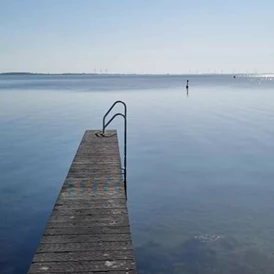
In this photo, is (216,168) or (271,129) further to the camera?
(271,129)

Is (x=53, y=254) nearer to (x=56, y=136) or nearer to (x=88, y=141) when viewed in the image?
(x=88, y=141)

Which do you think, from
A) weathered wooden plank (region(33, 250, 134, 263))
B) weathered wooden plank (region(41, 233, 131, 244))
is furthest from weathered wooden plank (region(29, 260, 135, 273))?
weathered wooden plank (region(41, 233, 131, 244))

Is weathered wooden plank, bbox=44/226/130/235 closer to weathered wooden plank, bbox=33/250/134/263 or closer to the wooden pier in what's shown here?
the wooden pier

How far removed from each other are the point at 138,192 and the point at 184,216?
8.65 ft

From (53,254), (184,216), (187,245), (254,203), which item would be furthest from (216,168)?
(53,254)

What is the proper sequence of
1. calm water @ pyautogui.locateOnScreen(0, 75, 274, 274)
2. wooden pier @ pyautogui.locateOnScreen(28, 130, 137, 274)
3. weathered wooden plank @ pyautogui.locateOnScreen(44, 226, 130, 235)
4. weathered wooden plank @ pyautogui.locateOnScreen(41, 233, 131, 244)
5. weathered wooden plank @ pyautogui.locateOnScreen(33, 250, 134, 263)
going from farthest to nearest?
calm water @ pyautogui.locateOnScreen(0, 75, 274, 274)
weathered wooden plank @ pyautogui.locateOnScreen(44, 226, 130, 235)
weathered wooden plank @ pyautogui.locateOnScreen(41, 233, 131, 244)
weathered wooden plank @ pyautogui.locateOnScreen(33, 250, 134, 263)
wooden pier @ pyautogui.locateOnScreen(28, 130, 137, 274)

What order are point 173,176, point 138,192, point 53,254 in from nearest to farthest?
point 53,254 → point 138,192 → point 173,176

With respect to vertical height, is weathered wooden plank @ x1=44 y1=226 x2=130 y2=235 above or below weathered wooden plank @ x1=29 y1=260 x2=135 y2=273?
below

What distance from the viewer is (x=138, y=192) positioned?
1390 centimetres

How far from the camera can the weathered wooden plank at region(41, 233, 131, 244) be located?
686 cm

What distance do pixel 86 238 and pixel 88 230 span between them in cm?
37

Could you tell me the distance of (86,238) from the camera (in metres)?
7.00

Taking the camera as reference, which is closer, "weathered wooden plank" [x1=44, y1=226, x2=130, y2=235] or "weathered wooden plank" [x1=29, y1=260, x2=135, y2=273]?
"weathered wooden plank" [x1=29, y1=260, x2=135, y2=273]

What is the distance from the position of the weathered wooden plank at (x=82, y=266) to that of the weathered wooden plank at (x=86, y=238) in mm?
796
